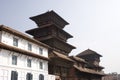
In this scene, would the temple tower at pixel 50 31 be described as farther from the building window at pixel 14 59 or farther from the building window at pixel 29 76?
the building window at pixel 14 59

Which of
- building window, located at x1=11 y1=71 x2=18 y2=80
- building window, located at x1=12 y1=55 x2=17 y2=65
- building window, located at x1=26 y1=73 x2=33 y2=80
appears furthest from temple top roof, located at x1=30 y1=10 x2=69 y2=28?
building window, located at x1=11 y1=71 x2=18 y2=80

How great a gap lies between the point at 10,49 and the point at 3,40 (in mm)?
1505

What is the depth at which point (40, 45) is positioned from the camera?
111 feet

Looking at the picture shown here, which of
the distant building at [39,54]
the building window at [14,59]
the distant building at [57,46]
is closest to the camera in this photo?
the distant building at [39,54]

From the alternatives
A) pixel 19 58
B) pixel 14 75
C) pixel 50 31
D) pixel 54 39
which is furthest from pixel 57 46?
pixel 14 75

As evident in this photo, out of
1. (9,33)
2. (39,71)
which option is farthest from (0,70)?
(39,71)

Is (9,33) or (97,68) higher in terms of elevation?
(9,33)

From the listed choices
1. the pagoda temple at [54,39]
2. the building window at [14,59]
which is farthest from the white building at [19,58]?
the pagoda temple at [54,39]

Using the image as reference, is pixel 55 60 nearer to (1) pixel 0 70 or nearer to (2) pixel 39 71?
(2) pixel 39 71

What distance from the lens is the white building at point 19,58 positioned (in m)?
24.6

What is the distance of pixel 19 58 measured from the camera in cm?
2741

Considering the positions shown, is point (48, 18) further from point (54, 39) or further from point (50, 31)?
point (54, 39)

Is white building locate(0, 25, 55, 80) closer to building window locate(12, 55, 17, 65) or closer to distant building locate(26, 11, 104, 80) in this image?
building window locate(12, 55, 17, 65)

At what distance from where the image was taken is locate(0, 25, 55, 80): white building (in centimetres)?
2462
